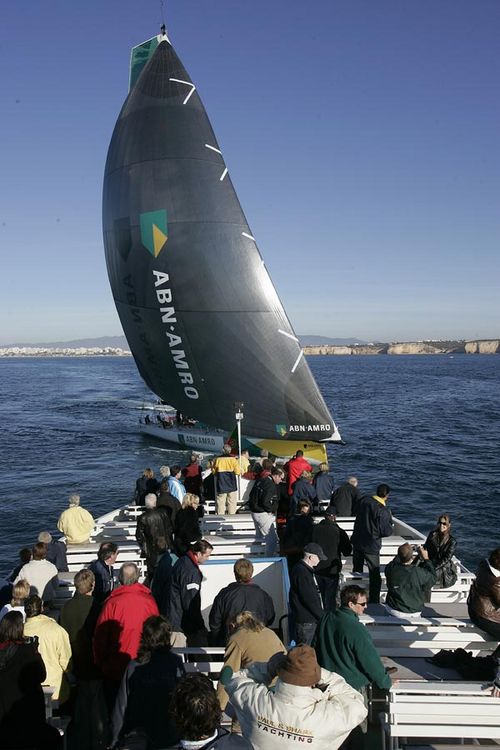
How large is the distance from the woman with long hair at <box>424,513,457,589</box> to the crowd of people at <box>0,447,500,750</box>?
0.06 ft

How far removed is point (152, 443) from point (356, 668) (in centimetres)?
3050

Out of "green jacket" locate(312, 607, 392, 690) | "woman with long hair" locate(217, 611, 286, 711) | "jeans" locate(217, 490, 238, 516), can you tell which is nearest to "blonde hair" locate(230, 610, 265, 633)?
"woman with long hair" locate(217, 611, 286, 711)

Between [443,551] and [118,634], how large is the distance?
178 inches

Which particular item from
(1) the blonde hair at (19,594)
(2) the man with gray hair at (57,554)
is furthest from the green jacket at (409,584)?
(2) the man with gray hair at (57,554)

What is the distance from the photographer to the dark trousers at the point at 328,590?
23.9 feet

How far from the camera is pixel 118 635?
5.09m

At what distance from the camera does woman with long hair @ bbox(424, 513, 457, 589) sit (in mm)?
7848

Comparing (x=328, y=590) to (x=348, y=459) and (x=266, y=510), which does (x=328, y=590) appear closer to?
(x=266, y=510)

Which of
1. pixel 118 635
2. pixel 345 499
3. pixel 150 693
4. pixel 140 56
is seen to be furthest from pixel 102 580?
pixel 140 56

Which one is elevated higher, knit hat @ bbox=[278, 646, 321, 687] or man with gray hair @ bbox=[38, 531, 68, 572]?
knit hat @ bbox=[278, 646, 321, 687]

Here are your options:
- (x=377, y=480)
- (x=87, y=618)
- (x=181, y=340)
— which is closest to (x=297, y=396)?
(x=181, y=340)

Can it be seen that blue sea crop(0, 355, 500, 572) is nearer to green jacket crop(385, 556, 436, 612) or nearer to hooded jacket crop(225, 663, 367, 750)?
green jacket crop(385, 556, 436, 612)

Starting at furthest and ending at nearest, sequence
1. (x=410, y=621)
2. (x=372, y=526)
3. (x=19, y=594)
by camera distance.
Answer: (x=372, y=526), (x=410, y=621), (x=19, y=594)

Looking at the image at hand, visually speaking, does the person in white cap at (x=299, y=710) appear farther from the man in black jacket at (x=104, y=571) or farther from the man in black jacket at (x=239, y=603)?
the man in black jacket at (x=104, y=571)
